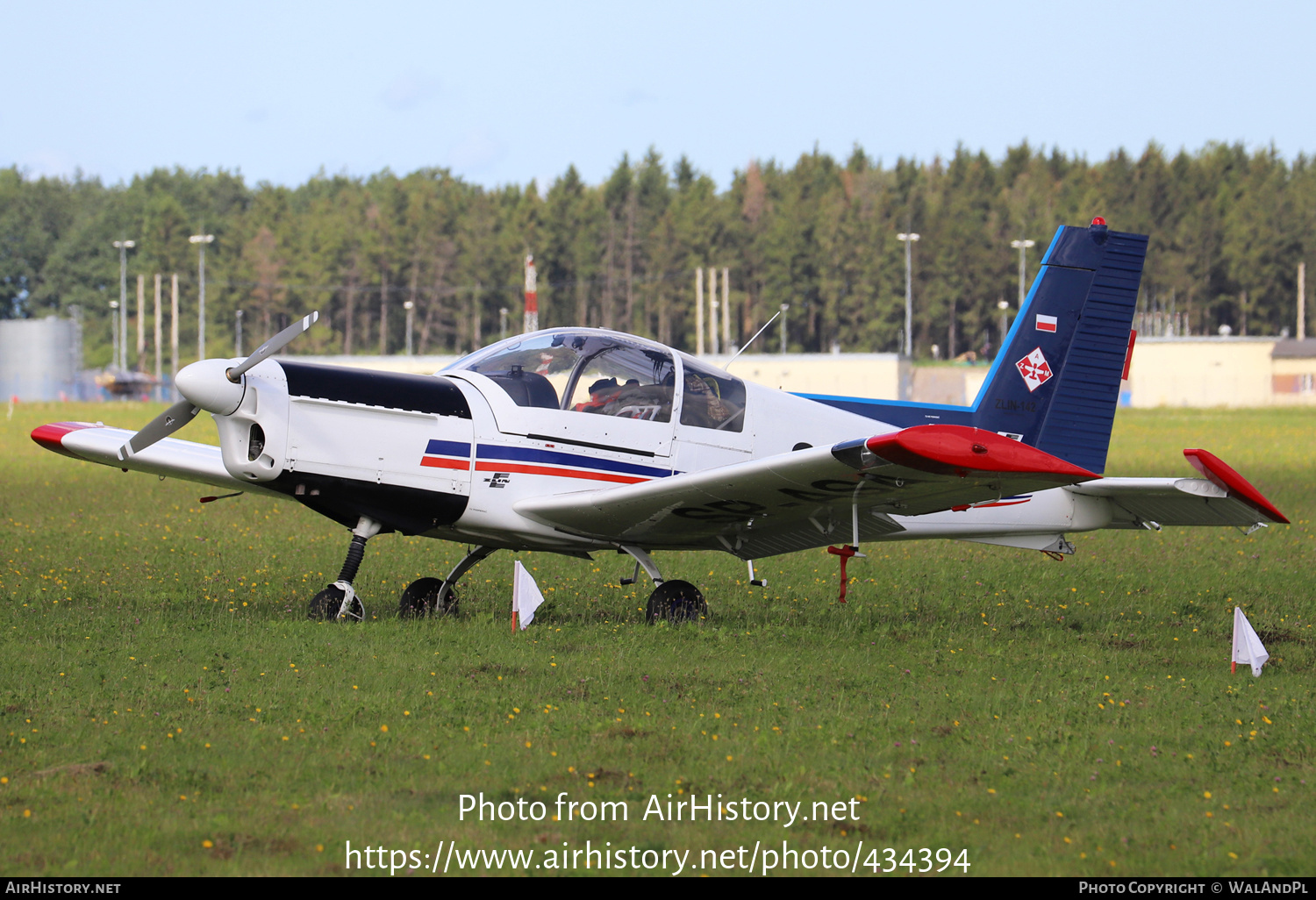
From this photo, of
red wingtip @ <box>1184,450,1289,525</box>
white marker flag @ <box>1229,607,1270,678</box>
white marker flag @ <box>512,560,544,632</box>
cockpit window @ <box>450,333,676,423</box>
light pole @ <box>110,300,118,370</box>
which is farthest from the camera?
light pole @ <box>110,300,118,370</box>

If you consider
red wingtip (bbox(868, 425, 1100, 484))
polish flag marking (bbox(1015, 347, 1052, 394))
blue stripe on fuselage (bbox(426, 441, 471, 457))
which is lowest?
blue stripe on fuselage (bbox(426, 441, 471, 457))

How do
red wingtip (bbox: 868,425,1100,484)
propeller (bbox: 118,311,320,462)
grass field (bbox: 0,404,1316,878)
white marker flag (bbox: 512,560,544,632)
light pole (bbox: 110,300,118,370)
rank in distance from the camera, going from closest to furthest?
1. grass field (bbox: 0,404,1316,878)
2. red wingtip (bbox: 868,425,1100,484)
3. propeller (bbox: 118,311,320,462)
4. white marker flag (bbox: 512,560,544,632)
5. light pole (bbox: 110,300,118,370)

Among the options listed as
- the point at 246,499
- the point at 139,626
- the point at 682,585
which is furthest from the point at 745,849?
the point at 246,499

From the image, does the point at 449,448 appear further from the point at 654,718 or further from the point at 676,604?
the point at 654,718

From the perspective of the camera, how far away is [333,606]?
31.4 ft

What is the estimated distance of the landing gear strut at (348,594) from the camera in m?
9.48

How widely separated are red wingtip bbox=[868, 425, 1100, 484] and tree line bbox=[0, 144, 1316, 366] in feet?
333

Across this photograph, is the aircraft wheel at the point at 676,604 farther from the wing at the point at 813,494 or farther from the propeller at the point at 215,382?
the propeller at the point at 215,382

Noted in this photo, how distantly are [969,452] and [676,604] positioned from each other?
3074 millimetres

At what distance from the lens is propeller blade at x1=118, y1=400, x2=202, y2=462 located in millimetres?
9477

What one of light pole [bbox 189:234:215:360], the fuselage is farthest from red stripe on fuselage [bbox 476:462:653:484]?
light pole [bbox 189:234:215:360]

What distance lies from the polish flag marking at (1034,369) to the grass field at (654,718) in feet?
6.51

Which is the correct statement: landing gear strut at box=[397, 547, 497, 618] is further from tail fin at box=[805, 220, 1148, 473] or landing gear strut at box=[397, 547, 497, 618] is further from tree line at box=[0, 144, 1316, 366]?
tree line at box=[0, 144, 1316, 366]

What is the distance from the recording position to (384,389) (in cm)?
947
